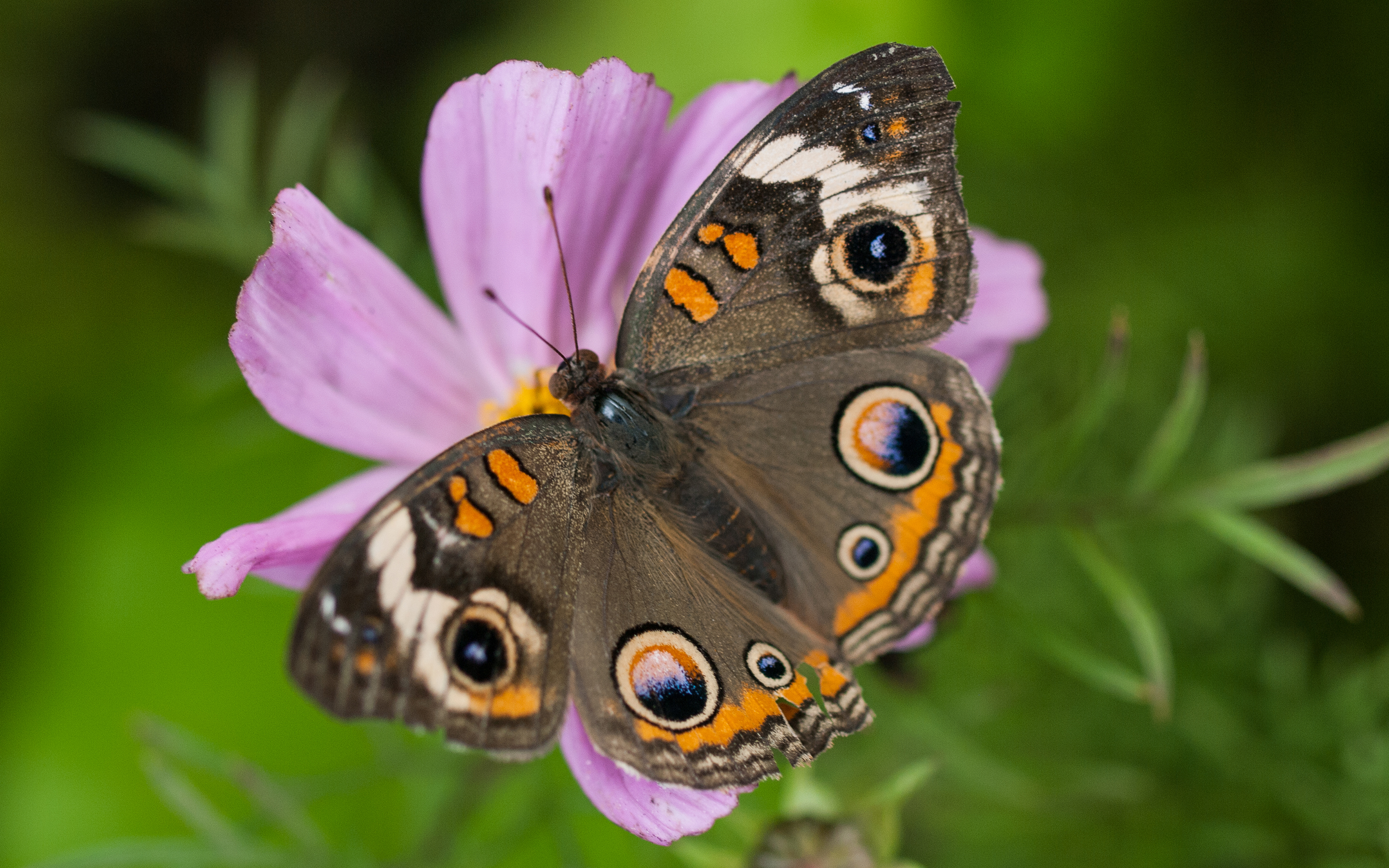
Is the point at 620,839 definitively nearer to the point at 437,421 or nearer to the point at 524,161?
the point at 437,421

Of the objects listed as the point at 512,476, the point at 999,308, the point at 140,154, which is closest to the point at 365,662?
the point at 512,476

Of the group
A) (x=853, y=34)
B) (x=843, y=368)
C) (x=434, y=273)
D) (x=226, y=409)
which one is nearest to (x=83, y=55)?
(x=226, y=409)

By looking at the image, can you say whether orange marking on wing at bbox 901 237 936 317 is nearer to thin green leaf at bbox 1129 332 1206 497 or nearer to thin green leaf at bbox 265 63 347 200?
thin green leaf at bbox 1129 332 1206 497

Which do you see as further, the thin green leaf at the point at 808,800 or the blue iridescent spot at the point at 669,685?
the thin green leaf at the point at 808,800

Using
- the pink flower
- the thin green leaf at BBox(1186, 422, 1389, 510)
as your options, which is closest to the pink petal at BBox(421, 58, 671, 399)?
the pink flower

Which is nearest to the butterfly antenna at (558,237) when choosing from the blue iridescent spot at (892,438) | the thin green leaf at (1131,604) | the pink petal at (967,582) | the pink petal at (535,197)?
the pink petal at (535,197)

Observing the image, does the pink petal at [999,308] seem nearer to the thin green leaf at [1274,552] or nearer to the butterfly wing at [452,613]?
the thin green leaf at [1274,552]

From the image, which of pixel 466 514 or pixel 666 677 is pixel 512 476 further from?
pixel 666 677
